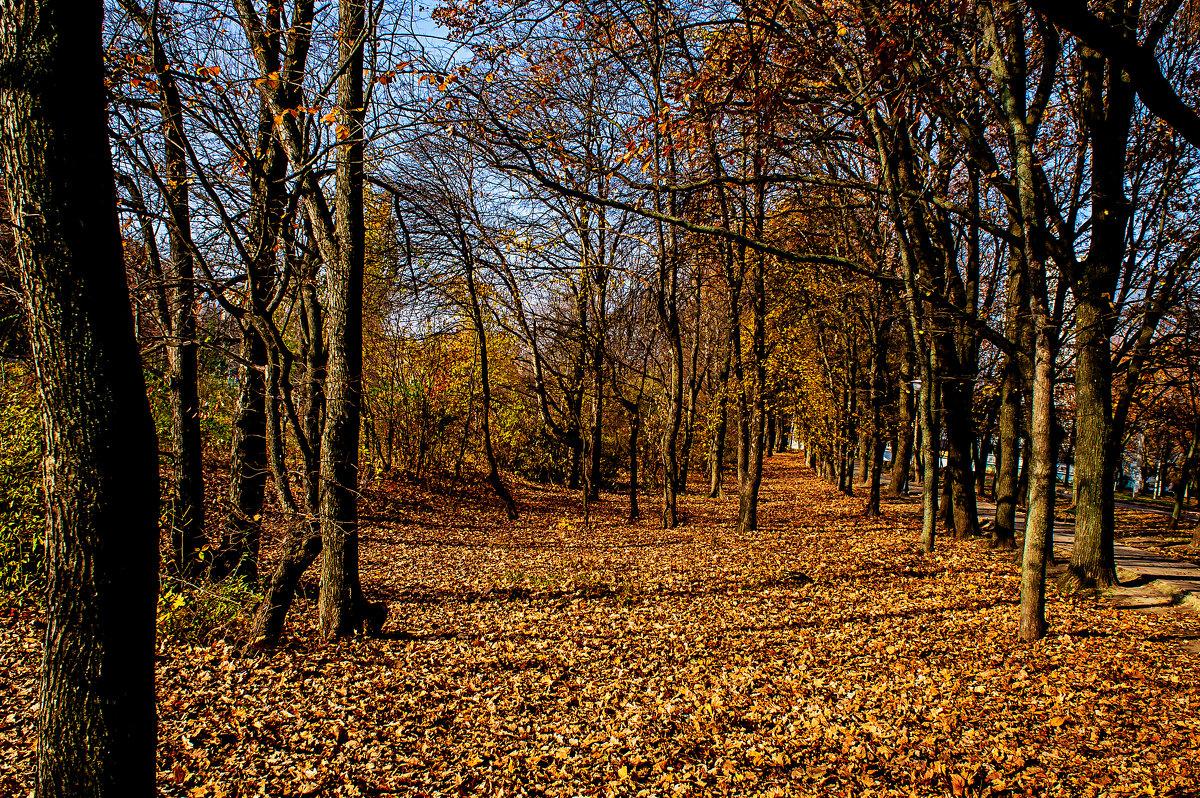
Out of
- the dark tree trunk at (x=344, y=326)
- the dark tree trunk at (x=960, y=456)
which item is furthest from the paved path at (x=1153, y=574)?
the dark tree trunk at (x=344, y=326)

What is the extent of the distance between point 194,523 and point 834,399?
55.2ft

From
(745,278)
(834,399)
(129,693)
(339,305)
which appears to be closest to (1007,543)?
(745,278)

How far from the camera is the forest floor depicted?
13.0 ft

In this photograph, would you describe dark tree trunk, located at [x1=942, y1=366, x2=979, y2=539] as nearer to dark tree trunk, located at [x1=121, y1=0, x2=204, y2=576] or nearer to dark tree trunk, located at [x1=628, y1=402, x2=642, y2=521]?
dark tree trunk, located at [x1=628, y1=402, x2=642, y2=521]

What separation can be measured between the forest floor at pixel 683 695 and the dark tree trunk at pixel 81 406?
1.57 meters

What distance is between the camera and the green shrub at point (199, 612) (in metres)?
5.47

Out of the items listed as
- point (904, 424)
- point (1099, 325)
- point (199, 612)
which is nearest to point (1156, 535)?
point (904, 424)

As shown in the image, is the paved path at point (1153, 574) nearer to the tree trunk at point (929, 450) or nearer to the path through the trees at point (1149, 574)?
the path through the trees at point (1149, 574)

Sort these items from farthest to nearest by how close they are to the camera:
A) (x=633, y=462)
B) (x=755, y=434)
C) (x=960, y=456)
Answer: (x=633, y=462) → (x=755, y=434) → (x=960, y=456)

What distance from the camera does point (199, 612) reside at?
19.1 ft

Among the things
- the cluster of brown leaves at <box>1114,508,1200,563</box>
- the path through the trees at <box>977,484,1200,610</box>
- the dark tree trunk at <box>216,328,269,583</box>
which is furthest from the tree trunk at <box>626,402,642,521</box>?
the cluster of brown leaves at <box>1114,508,1200,563</box>

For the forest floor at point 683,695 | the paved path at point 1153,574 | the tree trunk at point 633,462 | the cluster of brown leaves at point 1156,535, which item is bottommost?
the cluster of brown leaves at point 1156,535

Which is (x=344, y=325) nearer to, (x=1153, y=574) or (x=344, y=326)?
(x=344, y=326)

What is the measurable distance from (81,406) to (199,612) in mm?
4441
